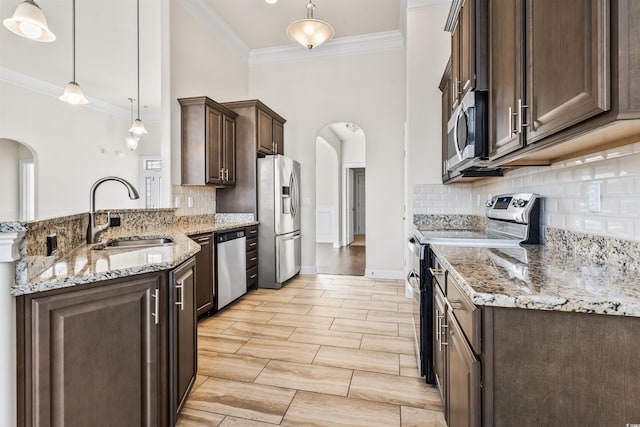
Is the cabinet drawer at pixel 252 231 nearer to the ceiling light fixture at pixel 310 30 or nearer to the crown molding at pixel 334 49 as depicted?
the ceiling light fixture at pixel 310 30

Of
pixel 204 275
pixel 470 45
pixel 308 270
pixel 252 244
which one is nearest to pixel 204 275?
pixel 204 275

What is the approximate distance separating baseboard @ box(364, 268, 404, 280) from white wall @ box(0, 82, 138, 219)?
326 centimetres

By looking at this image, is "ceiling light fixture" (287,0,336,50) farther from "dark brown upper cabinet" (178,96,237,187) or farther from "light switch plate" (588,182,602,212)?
"light switch plate" (588,182,602,212)

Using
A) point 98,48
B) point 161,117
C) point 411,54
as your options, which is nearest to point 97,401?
A: point 161,117

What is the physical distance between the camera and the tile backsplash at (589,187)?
3.82 feet

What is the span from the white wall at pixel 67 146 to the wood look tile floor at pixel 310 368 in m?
1.73

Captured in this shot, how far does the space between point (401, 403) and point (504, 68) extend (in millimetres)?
1803

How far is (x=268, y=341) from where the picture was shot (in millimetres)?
2674

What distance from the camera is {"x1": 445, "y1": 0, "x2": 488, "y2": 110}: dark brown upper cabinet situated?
1.70 metres

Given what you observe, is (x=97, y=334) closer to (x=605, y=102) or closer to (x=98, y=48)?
(x=605, y=102)

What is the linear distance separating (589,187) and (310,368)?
6.24 ft

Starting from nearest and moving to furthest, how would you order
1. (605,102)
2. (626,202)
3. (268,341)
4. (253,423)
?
(605,102)
(626,202)
(253,423)
(268,341)

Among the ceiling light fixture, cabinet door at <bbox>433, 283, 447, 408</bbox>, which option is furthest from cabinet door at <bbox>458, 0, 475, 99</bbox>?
the ceiling light fixture

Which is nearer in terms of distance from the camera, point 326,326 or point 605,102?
point 605,102
